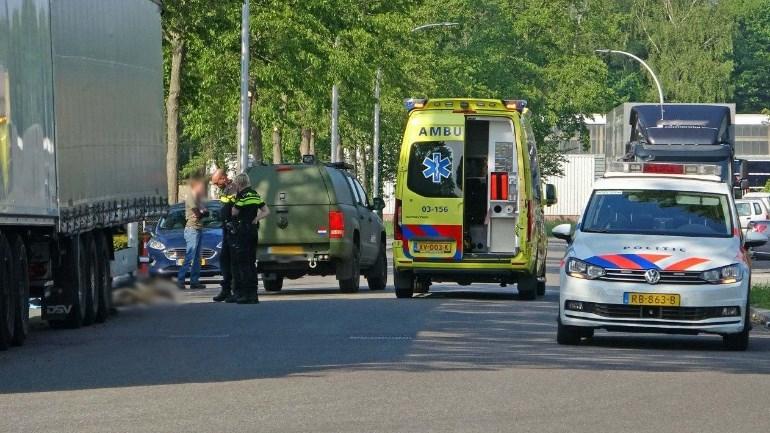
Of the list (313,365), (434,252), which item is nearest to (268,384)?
(313,365)

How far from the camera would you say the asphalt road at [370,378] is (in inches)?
466

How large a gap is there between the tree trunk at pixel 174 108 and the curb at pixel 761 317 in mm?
17177

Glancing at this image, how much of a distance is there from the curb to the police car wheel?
5.12 metres

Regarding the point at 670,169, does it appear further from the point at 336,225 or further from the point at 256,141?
the point at 256,141

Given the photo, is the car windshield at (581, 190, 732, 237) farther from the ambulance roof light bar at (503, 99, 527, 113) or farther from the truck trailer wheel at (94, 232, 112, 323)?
the ambulance roof light bar at (503, 99, 527, 113)

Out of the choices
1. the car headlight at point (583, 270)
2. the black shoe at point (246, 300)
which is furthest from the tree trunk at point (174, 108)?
the car headlight at point (583, 270)

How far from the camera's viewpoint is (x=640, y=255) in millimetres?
17953

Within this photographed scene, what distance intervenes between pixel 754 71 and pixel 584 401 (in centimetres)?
12329

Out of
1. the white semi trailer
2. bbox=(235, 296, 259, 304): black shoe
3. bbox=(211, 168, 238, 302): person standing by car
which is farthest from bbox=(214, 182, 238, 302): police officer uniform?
the white semi trailer

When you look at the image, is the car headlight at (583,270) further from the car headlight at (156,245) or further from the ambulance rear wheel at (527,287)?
the car headlight at (156,245)

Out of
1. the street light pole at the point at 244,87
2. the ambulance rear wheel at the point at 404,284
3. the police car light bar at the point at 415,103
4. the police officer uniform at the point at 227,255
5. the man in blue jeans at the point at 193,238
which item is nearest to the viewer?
the police officer uniform at the point at 227,255

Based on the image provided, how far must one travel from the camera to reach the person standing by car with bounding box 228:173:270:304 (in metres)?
26.0

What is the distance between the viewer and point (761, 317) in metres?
23.8

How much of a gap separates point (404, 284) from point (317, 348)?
1012cm
